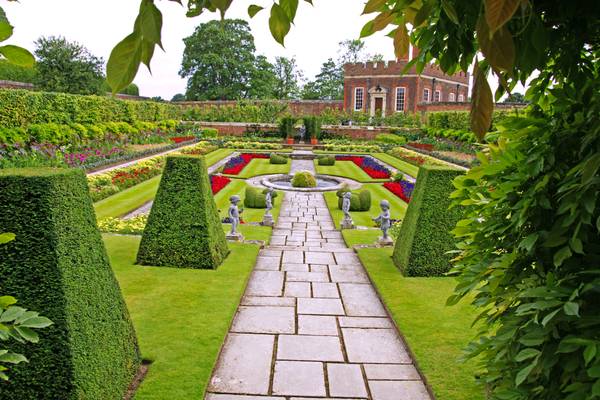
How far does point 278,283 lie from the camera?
6.64 m

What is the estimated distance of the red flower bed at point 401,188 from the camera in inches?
585

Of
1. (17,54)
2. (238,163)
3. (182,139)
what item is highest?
(17,54)

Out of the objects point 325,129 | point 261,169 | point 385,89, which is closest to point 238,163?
point 261,169

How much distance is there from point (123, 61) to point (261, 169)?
20.7 m

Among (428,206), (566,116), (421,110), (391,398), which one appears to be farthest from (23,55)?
(421,110)

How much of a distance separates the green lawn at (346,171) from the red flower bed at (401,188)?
1855mm

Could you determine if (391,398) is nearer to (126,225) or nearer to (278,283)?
(278,283)

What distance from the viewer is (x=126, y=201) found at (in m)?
12.8

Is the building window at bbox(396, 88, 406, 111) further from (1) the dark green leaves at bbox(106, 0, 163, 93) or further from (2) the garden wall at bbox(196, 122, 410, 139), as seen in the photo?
(1) the dark green leaves at bbox(106, 0, 163, 93)

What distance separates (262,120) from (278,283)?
37.5m

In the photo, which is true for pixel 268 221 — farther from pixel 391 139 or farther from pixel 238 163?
pixel 391 139

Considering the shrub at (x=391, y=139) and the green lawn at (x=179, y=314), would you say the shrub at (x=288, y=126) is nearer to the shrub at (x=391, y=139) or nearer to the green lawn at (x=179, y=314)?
the shrub at (x=391, y=139)

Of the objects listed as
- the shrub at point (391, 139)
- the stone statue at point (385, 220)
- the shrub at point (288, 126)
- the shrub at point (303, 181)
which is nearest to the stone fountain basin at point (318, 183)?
the shrub at point (303, 181)

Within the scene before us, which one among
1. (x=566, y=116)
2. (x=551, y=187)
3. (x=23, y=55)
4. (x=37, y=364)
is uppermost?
(x=23, y=55)
